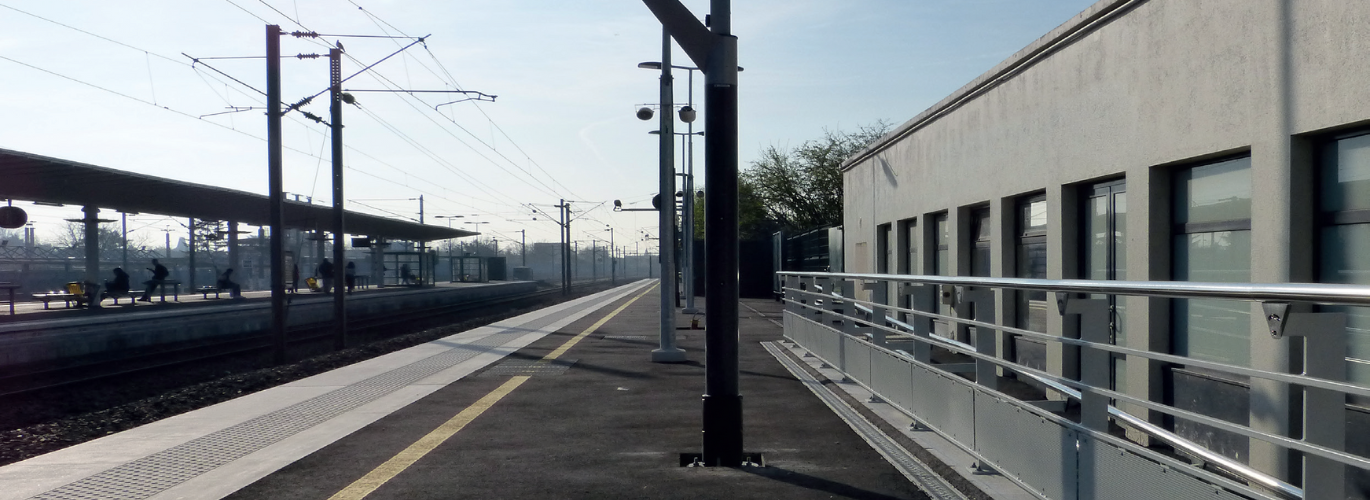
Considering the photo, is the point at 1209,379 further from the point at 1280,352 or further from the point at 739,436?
the point at 739,436

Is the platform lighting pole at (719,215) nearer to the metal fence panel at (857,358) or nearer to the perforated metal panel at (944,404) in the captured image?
the perforated metal panel at (944,404)

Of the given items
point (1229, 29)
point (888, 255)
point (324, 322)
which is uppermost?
point (1229, 29)

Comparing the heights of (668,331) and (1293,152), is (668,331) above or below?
below

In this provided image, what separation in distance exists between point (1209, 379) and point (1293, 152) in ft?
6.45

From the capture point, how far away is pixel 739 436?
649 centimetres

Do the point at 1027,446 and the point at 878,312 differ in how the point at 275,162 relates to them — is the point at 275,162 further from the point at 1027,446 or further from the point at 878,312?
the point at 1027,446

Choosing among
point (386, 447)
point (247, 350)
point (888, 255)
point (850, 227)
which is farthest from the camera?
point (850, 227)

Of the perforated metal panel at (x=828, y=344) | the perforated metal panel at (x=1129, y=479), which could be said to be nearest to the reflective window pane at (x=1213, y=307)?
the perforated metal panel at (x=1129, y=479)

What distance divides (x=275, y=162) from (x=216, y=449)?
1284 centimetres

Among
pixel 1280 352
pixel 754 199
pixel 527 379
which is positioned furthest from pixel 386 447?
pixel 754 199

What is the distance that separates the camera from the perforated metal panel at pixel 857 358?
30.0ft

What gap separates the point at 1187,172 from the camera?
24.7 ft

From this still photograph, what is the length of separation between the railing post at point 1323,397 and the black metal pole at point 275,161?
17763 millimetres

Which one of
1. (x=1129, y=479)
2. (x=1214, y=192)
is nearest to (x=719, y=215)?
(x=1129, y=479)
